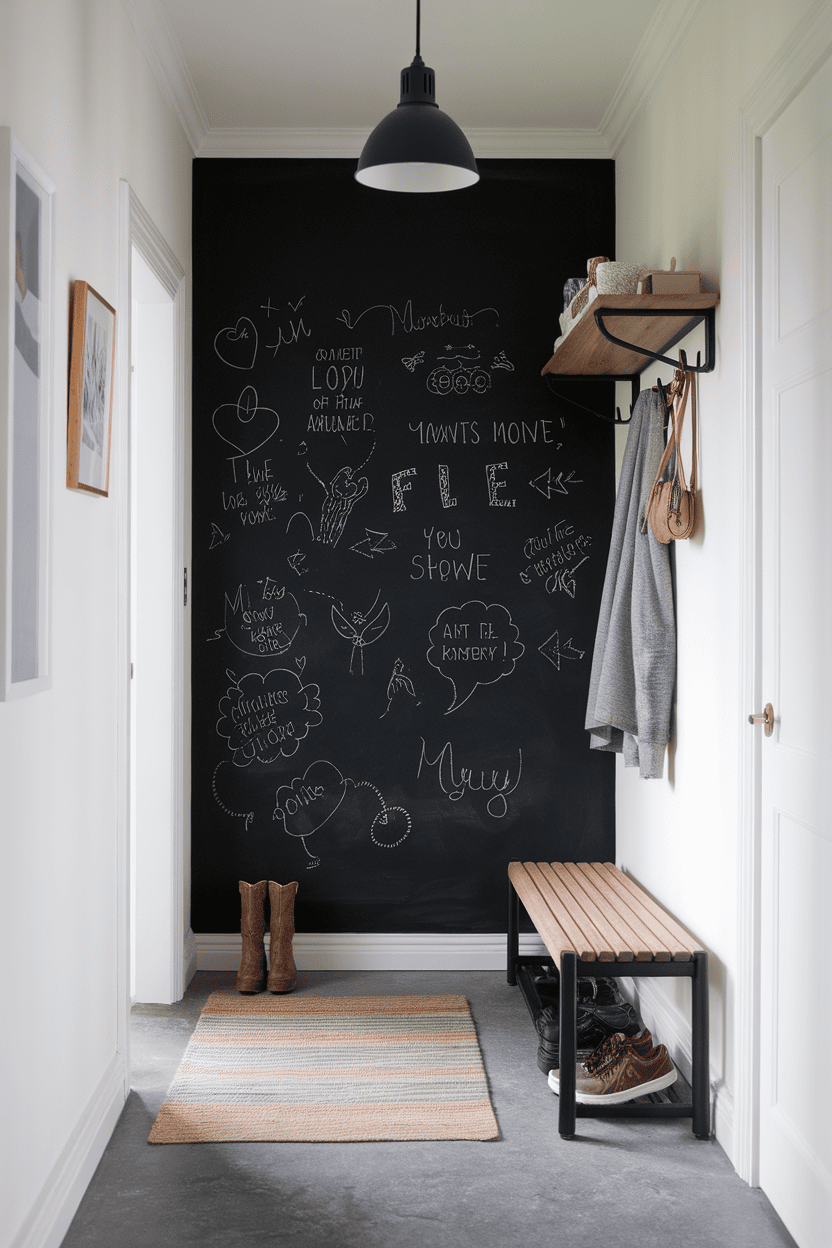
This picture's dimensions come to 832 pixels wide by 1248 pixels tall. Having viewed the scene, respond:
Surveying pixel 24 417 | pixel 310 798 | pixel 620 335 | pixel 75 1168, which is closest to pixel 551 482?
pixel 620 335

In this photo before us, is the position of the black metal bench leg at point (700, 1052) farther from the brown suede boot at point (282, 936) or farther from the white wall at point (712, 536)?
the brown suede boot at point (282, 936)

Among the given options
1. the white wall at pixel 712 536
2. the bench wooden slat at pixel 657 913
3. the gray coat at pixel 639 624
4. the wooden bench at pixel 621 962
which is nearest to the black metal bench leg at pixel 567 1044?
the wooden bench at pixel 621 962

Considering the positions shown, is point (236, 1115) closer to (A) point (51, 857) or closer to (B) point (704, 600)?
(A) point (51, 857)

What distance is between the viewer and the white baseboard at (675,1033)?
2361 mm

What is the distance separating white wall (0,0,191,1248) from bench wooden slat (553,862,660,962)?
1.24 metres

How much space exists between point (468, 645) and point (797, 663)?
1.62 m

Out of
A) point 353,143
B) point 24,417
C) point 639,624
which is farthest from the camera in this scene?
point 353,143

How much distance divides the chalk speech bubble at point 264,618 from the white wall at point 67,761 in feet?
3.35

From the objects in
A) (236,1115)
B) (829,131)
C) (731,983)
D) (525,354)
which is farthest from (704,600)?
(236,1115)

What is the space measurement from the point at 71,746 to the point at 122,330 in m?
1.09

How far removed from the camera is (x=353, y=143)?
3.48 metres

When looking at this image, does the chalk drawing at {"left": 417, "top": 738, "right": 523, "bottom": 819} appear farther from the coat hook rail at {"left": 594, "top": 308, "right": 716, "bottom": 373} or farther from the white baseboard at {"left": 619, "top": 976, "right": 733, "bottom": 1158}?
the coat hook rail at {"left": 594, "top": 308, "right": 716, "bottom": 373}

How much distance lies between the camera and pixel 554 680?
140 inches

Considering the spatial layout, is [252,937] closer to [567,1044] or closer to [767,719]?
[567,1044]
